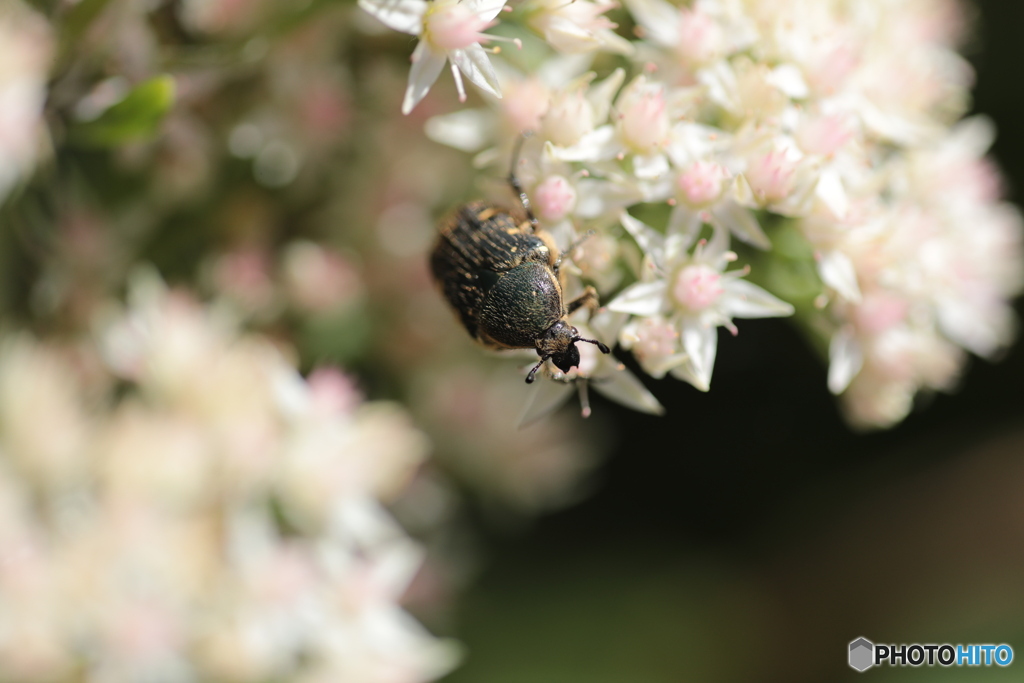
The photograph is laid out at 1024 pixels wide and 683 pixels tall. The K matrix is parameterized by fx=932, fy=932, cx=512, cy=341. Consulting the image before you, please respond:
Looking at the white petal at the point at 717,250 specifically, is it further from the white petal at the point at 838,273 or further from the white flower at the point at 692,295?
the white petal at the point at 838,273

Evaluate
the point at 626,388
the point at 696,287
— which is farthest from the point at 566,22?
the point at 626,388

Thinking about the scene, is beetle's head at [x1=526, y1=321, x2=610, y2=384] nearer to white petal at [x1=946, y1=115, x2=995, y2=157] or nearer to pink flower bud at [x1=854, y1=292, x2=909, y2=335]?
pink flower bud at [x1=854, y1=292, x2=909, y2=335]

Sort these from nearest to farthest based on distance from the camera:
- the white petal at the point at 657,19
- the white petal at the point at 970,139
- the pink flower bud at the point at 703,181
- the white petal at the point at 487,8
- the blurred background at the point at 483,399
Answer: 1. the white petal at the point at 487,8
2. the pink flower bud at the point at 703,181
3. the white petal at the point at 657,19
4. the blurred background at the point at 483,399
5. the white petal at the point at 970,139

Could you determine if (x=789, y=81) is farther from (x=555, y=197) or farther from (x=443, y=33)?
(x=443, y=33)

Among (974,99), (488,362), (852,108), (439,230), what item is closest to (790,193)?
(852,108)

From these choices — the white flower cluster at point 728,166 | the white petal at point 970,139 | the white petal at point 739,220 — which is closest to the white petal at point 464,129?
the white flower cluster at point 728,166

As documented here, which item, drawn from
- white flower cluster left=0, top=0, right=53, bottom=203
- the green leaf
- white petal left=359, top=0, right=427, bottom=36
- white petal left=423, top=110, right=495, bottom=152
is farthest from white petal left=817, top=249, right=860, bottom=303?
white flower cluster left=0, top=0, right=53, bottom=203
